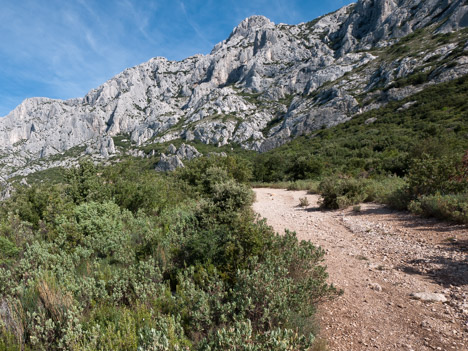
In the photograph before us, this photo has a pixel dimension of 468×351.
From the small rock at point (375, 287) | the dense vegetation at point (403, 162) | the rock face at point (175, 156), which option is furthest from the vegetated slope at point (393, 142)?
the rock face at point (175, 156)

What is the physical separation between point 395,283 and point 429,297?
52cm

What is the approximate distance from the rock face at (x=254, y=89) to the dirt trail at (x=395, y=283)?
201 feet

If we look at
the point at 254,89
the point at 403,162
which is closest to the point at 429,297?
the point at 403,162

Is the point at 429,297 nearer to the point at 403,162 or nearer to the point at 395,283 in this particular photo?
the point at 395,283

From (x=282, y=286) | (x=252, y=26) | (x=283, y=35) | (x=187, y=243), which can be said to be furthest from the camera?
(x=252, y=26)

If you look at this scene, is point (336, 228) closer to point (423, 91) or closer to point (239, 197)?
point (239, 197)

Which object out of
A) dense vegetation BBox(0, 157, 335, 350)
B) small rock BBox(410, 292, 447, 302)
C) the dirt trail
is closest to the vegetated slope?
the dirt trail

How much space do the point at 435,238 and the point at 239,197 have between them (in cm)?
515

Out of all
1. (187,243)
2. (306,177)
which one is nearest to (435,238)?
(187,243)

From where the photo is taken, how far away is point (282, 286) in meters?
2.73

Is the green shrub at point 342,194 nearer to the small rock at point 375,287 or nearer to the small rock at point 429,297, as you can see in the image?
the small rock at point 375,287

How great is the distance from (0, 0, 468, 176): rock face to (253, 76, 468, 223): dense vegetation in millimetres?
11993

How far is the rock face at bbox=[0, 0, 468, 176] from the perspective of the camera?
67538 mm

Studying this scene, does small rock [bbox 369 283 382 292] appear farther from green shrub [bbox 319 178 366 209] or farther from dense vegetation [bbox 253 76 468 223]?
green shrub [bbox 319 178 366 209]
